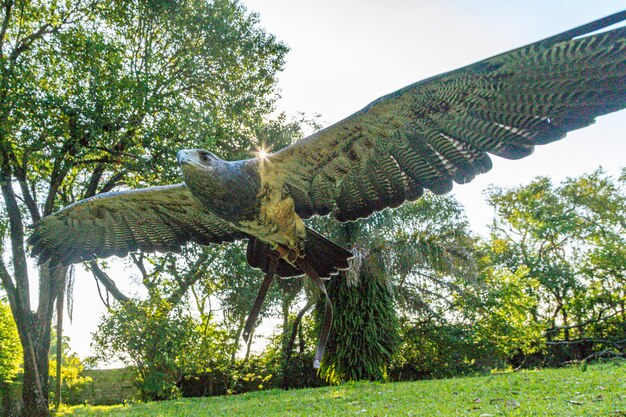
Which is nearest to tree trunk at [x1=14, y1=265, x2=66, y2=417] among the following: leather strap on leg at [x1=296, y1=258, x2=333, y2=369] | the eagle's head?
leather strap on leg at [x1=296, y1=258, x2=333, y2=369]

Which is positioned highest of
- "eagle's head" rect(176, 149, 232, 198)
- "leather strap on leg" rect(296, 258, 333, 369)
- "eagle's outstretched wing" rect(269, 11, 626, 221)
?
"eagle's outstretched wing" rect(269, 11, 626, 221)

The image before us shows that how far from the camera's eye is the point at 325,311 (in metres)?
4.16

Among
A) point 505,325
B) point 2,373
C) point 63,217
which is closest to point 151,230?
point 63,217

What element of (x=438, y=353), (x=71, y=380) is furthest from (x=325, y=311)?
(x=71, y=380)

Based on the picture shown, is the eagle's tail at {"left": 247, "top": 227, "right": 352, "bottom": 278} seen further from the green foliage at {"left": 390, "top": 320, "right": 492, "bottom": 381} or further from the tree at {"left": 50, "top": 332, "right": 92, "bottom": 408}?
the tree at {"left": 50, "top": 332, "right": 92, "bottom": 408}

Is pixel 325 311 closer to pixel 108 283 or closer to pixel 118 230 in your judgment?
pixel 118 230

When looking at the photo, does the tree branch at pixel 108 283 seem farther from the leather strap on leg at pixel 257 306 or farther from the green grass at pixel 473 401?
the leather strap on leg at pixel 257 306

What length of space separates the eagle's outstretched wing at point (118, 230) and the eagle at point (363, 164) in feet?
0.03

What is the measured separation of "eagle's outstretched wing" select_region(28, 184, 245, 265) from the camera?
505cm

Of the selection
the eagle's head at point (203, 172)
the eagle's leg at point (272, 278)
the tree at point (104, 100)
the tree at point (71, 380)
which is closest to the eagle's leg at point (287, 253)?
the eagle's leg at point (272, 278)

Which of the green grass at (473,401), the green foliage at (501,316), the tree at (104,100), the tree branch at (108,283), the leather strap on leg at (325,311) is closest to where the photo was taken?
the leather strap on leg at (325,311)

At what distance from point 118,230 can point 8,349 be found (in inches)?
629

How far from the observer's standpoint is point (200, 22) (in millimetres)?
12281

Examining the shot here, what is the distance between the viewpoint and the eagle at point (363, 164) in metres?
3.52
